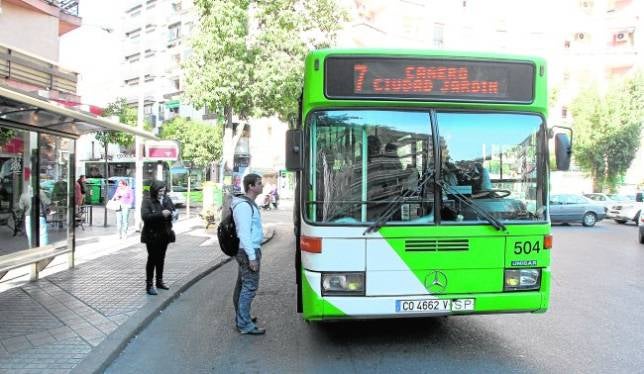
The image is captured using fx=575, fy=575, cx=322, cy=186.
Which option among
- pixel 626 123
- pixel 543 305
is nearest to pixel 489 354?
pixel 543 305

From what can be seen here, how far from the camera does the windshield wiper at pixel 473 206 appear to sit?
5172 mm

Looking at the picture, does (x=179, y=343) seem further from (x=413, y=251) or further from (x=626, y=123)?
(x=626, y=123)

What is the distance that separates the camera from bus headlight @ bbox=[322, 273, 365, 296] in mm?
5098

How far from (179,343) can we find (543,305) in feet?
11.9

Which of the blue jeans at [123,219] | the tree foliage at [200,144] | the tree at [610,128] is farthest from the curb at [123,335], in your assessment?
the tree at [610,128]

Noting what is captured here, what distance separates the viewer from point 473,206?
5.19 meters

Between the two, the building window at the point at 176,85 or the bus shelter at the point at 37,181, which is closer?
the bus shelter at the point at 37,181

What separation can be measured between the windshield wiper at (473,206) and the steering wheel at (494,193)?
129 mm

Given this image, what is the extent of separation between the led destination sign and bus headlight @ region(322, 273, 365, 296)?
Answer: 63.8 inches

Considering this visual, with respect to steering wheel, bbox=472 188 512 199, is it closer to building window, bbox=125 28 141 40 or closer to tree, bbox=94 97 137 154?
tree, bbox=94 97 137 154

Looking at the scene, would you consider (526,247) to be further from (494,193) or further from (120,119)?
(120,119)

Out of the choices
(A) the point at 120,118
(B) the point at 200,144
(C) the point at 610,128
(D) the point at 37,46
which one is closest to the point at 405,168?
(D) the point at 37,46

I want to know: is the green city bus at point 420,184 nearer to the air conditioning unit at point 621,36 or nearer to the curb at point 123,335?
the curb at point 123,335

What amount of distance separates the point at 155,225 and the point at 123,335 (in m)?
2.17
